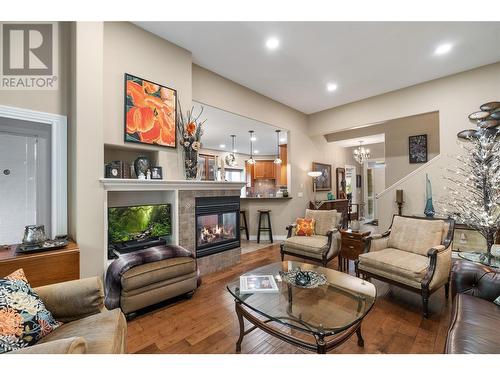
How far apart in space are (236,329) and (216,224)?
1806 mm

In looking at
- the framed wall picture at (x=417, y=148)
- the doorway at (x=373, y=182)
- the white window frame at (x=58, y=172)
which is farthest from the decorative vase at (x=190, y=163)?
the doorway at (x=373, y=182)

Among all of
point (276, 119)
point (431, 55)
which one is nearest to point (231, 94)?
point (276, 119)

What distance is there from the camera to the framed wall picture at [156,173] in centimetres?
293

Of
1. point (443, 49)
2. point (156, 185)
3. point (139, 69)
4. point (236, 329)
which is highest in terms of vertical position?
point (443, 49)

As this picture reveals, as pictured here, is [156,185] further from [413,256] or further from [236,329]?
[413,256]

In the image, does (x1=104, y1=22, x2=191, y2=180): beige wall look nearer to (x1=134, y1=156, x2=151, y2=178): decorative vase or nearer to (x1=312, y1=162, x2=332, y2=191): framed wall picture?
(x1=134, y1=156, x2=151, y2=178): decorative vase

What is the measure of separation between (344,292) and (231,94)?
374 centimetres

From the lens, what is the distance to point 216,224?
3.59 meters

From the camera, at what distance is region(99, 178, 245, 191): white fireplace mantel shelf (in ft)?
7.93

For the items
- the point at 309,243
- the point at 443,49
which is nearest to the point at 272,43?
the point at 443,49

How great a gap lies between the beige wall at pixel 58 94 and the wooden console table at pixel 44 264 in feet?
4.58

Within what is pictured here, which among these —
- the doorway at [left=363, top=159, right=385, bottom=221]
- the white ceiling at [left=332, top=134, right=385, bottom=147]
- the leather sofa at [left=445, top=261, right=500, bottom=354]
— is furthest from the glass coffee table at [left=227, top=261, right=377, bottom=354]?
the doorway at [left=363, top=159, right=385, bottom=221]
